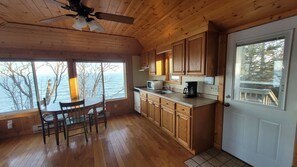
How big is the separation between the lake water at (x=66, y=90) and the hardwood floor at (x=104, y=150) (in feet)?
2.90

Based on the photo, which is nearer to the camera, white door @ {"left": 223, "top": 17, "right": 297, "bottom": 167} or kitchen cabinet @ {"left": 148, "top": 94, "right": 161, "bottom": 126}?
white door @ {"left": 223, "top": 17, "right": 297, "bottom": 167}

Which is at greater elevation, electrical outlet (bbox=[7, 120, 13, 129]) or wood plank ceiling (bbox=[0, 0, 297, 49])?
wood plank ceiling (bbox=[0, 0, 297, 49])

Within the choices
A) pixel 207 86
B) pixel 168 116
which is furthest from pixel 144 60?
pixel 207 86

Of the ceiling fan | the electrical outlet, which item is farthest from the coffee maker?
the electrical outlet

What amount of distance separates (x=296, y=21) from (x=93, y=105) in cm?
353

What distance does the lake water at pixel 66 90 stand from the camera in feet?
10.3

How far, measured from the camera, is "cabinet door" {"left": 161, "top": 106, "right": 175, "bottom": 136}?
2.66 m

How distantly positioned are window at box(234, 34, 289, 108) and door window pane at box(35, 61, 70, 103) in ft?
13.8

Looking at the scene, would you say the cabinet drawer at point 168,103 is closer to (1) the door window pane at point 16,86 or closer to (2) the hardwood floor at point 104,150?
(2) the hardwood floor at point 104,150

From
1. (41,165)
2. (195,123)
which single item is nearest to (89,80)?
(41,165)

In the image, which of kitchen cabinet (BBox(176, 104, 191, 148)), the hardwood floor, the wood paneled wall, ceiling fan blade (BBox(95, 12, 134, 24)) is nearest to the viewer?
ceiling fan blade (BBox(95, 12, 134, 24))

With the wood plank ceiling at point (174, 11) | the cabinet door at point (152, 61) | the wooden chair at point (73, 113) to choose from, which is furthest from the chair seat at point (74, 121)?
the cabinet door at point (152, 61)

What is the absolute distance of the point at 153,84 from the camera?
12.7ft

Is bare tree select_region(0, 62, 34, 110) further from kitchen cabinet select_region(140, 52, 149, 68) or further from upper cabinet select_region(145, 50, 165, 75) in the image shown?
upper cabinet select_region(145, 50, 165, 75)
